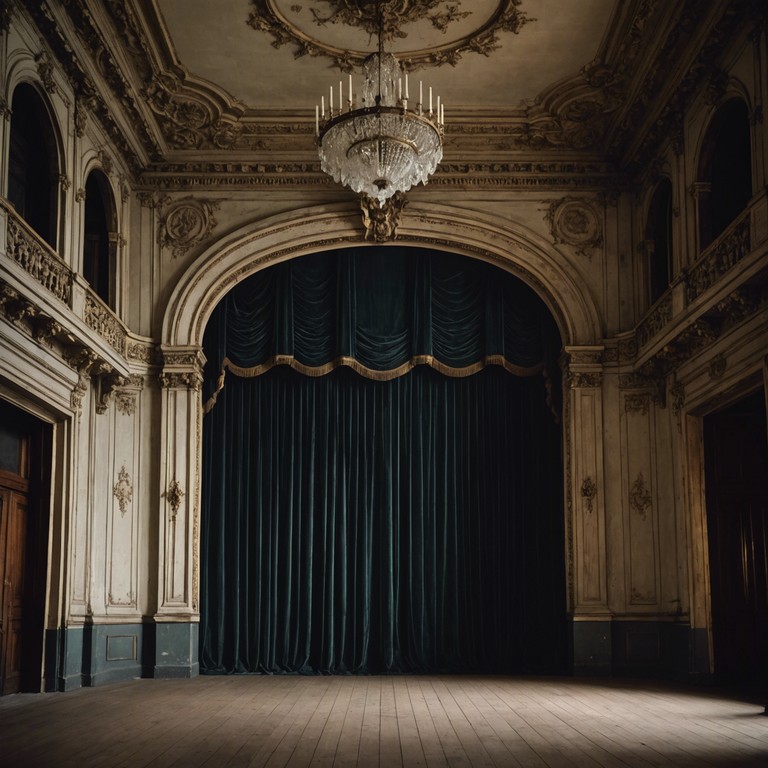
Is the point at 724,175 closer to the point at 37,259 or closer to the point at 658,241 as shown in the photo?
the point at 658,241

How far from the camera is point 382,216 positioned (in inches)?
508

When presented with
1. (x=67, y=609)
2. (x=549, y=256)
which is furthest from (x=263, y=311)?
(x=67, y=609)

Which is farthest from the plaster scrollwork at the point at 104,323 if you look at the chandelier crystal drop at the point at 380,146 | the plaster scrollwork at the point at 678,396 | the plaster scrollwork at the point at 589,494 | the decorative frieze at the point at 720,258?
A: the plaster scrollwork at the point at 678,396

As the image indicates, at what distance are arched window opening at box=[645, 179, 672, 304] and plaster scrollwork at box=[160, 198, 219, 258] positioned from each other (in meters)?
5.32

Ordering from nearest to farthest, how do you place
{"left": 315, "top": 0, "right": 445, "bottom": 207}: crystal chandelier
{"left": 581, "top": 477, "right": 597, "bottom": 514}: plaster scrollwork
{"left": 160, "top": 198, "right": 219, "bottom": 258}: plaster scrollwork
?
{"left": 315, "top": 0, "right": 445, "bottom": 207}: crystal chandelier < {"left": 581, "top": 477, "right": 597, "bottom": 514}: plaster scrollwork < {"left": 160, "top": 198, "right": 219, "bottom": 258}: plaster scrollwork

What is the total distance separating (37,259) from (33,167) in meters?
1.67

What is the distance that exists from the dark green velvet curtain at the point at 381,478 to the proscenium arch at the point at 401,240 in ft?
1.52

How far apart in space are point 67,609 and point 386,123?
5689 millimetres

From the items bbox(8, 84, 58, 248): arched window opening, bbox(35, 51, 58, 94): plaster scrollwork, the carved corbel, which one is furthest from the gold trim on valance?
bbox(35, 51, 58, 94): plaster scrollwork

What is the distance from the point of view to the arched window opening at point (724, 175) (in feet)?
35.1

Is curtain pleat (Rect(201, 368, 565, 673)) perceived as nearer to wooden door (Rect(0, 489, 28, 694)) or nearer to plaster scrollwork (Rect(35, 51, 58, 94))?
wooden door (Rect(0, 489, 28, 694))

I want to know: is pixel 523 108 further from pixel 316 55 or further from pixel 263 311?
pixel 263 311

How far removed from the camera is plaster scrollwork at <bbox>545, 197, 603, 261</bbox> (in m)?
13.1

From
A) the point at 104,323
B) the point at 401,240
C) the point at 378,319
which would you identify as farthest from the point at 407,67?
the point at 104,323
